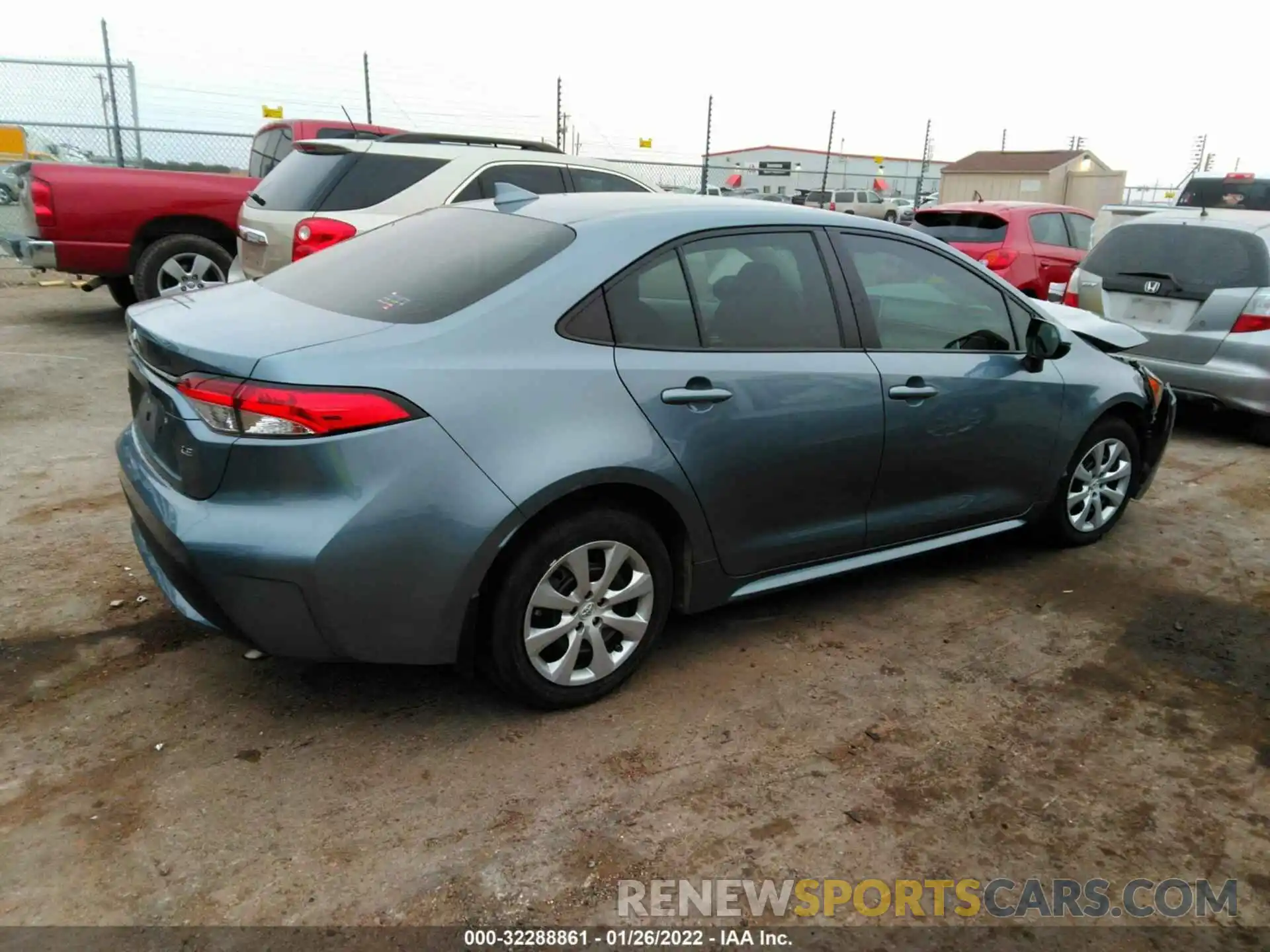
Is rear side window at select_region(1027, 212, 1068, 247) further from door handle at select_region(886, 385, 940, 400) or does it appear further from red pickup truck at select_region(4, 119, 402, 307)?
red pickup truck at select_region(4, 119, 402, 307)

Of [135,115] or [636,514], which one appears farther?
[135,115]

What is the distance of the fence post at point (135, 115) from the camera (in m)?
11.8

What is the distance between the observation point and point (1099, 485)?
4555mm

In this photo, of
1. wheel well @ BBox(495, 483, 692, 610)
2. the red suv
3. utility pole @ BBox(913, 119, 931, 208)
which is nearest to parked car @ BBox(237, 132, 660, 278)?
wheel well @ BBox(495, 483, 692, 610)

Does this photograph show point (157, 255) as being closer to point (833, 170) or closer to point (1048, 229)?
point (1048, 229)

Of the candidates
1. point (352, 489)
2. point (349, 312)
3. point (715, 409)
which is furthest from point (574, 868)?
point (349, 312)

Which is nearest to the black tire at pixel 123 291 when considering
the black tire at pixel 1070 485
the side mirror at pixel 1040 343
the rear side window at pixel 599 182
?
the rear side window at pixel 599 182

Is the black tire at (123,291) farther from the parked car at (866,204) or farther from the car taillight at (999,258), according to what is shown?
the parked car at (866,204)

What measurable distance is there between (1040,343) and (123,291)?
8763 millimetres

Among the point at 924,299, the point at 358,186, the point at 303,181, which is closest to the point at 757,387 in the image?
the point at 924,299

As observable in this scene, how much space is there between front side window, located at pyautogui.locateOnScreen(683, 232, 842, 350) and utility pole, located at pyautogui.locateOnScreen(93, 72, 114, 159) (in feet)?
38.4

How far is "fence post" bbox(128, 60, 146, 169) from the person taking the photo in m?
11.8

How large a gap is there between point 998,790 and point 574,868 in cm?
127

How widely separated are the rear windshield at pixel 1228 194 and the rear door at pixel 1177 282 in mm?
6747
